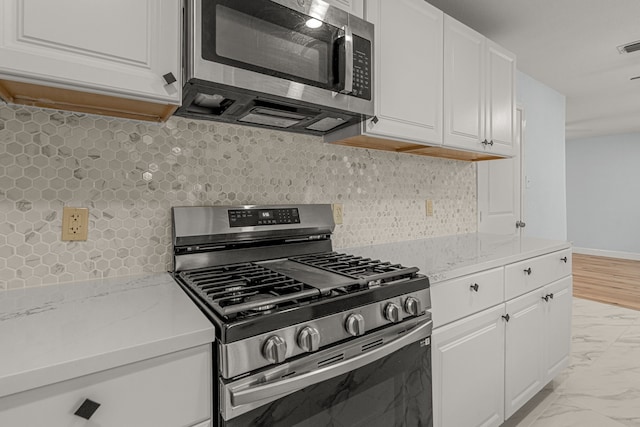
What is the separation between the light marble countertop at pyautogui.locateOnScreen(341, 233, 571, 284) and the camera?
1.53 meters

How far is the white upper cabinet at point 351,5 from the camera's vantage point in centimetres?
148

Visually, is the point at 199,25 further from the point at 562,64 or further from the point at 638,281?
the point at 638,281

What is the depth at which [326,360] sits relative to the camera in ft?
3.18

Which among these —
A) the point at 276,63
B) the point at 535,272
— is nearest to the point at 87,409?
the point at 276,63

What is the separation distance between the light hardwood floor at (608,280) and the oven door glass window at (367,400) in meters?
4.18

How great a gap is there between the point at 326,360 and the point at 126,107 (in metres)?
1.03

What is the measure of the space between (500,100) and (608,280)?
15.2 ft

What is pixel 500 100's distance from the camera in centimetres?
233

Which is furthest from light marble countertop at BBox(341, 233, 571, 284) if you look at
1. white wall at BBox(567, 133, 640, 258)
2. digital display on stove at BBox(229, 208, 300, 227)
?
white wall at BBox(567, 133, 640, 258)

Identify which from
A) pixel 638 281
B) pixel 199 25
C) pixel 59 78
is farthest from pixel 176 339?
pixel 638 281

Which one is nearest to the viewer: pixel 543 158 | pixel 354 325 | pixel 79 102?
pixel 354 325

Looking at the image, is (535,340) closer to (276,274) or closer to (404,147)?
(404,147)

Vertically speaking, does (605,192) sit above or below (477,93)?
below

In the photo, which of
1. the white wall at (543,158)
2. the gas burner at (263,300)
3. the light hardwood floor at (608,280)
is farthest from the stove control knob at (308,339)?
the light hardwood floor at (608,280)
